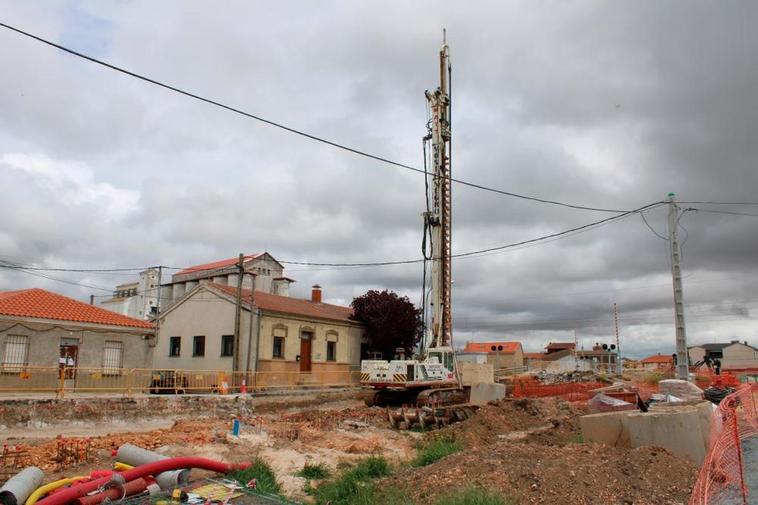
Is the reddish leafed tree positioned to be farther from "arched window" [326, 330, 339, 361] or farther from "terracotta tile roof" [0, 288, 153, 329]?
"terracotta tile roof" [0, 288, 153, 329]

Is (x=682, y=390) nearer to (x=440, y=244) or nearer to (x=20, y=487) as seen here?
(x=440, y=244)

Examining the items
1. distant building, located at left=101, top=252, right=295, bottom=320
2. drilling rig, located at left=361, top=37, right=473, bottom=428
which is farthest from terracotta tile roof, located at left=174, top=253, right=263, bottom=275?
drilling rig, located at left=361, top=37, right=473, bottom=428

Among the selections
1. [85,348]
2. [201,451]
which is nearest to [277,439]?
[201,451]

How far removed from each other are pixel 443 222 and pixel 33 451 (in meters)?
16.7

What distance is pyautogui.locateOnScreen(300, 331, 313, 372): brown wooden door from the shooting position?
32.1 meters

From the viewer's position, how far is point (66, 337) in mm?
21969

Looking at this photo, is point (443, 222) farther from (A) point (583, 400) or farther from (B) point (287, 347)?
(B) point (287, 347)

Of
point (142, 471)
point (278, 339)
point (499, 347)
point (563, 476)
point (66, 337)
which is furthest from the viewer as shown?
point (499, 347)

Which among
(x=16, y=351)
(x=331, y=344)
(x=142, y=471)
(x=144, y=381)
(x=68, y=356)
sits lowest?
(x=142, y=471)

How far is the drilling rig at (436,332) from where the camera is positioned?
22.6 meters

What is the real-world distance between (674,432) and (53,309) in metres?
21.9

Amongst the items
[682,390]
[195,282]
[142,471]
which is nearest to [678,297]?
[682,390]

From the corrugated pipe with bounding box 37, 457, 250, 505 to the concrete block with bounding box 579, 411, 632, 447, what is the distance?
6.38 meters

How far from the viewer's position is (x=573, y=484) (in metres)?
7.09
